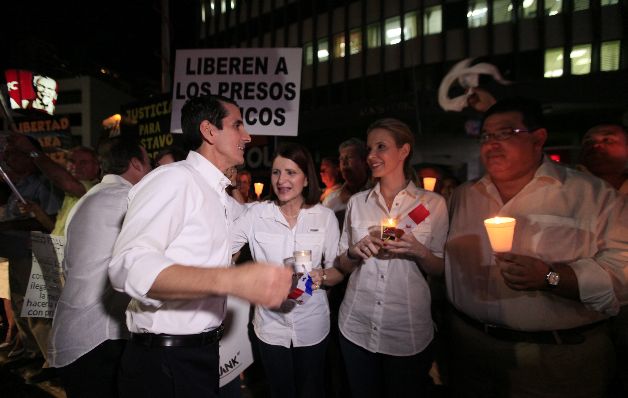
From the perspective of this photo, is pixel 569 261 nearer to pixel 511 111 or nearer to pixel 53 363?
pixel 511 111

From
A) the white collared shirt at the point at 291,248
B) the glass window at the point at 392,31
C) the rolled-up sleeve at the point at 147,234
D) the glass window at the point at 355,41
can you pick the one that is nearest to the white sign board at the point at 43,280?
the white collared shirt at the point at 291,248

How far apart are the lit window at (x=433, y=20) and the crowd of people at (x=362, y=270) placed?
1066 inches

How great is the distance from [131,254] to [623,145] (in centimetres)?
465

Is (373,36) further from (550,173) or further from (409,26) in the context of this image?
(550,173)

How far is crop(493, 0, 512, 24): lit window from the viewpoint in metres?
25.7

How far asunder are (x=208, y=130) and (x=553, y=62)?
2900 cm

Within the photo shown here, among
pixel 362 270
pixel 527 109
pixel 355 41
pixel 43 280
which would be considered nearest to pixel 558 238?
pixel 527 109

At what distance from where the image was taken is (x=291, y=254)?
3.47m

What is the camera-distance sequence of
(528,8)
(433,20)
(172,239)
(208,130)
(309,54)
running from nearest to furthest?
1. (172,239)
2. (208,130)
3. (528,8)
4. (433,20)
5. (309,54)

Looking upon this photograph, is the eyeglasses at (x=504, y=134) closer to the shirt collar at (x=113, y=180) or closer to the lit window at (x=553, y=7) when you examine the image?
the shirt collar at (x=113, y=180)

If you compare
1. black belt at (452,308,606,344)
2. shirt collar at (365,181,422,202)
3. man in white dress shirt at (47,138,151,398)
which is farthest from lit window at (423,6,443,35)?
man in white dress shirt at (47,138,151,398)

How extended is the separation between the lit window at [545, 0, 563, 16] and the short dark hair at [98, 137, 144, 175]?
97.1ft

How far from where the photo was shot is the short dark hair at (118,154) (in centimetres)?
334

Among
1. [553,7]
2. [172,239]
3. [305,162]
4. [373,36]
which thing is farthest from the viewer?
[373,36]
